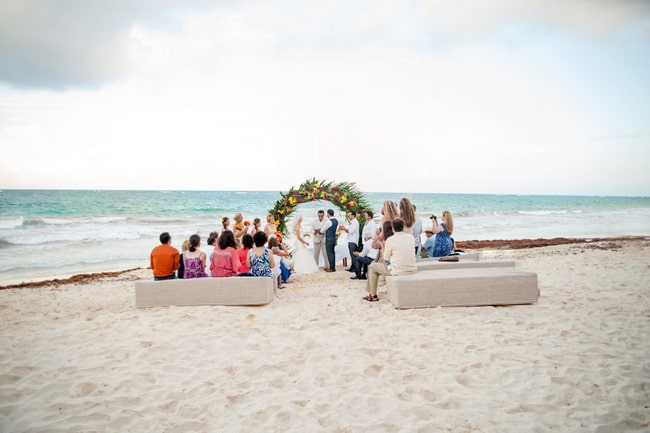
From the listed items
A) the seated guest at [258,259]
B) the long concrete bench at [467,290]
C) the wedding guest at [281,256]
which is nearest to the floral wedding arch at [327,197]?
the wedding guest at [281,256]

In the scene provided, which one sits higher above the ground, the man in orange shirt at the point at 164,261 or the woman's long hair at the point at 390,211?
the woman's long hair at the point at 390,211

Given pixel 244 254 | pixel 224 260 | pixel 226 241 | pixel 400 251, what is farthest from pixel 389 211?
pixel 224 260

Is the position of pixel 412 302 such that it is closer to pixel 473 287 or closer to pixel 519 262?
pixel 473 287

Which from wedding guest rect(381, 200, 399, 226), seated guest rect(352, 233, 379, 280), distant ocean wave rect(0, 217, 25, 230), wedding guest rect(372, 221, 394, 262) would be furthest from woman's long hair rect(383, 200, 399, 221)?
distant ocean wave rect(0, 217, 25, 230)

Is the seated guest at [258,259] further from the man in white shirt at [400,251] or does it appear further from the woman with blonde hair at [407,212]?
the woman with blonde hair at [407,212]

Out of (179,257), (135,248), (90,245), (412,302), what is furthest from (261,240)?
(90,245)

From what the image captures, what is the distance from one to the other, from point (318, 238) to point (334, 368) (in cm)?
676

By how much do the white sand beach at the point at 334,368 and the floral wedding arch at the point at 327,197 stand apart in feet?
15.0

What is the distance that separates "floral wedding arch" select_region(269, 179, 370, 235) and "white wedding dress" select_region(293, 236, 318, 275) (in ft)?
3.27

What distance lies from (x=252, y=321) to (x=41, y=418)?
2884 mm

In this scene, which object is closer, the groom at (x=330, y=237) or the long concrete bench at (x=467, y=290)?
the long concrete bench at (x=467, y=290)

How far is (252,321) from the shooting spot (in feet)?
19.1

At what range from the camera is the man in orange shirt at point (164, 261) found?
22.9 feet

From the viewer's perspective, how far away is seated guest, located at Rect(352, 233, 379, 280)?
28.7 feet
